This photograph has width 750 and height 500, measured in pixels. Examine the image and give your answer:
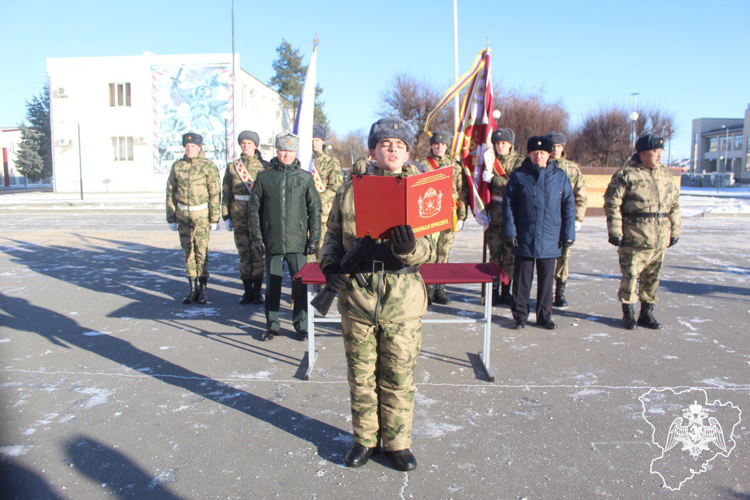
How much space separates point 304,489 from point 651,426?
7.93 feet

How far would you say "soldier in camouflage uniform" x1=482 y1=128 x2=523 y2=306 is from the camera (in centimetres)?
709

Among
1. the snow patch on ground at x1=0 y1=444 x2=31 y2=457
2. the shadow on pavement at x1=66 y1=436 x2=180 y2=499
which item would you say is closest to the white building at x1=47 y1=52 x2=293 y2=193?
the snow patch on ground at x1=0 y1=444 x2=31 y2=457

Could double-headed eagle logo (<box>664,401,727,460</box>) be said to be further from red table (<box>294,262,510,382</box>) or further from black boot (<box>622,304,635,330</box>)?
black boot (<box>622,304,635,330</box>)

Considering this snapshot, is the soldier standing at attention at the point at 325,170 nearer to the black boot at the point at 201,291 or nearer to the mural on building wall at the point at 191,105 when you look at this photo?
the black boot at the point at 201,291

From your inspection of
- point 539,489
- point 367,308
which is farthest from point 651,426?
point 367,308

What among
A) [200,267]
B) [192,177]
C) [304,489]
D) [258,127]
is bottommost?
[304,489]

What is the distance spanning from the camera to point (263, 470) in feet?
10.3

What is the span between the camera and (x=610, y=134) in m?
38.2

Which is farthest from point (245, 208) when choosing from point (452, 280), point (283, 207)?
point (452, 280)

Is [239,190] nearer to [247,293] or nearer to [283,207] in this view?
[247,293]

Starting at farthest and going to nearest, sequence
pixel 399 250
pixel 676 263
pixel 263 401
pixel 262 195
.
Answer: pixel 676 263, pixel 262 195, pixel 263 401, pixel 399 250

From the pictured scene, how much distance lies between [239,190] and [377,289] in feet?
16.2

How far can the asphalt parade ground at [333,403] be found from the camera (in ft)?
10.0

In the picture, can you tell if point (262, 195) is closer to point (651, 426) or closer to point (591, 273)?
point (651, 426)
